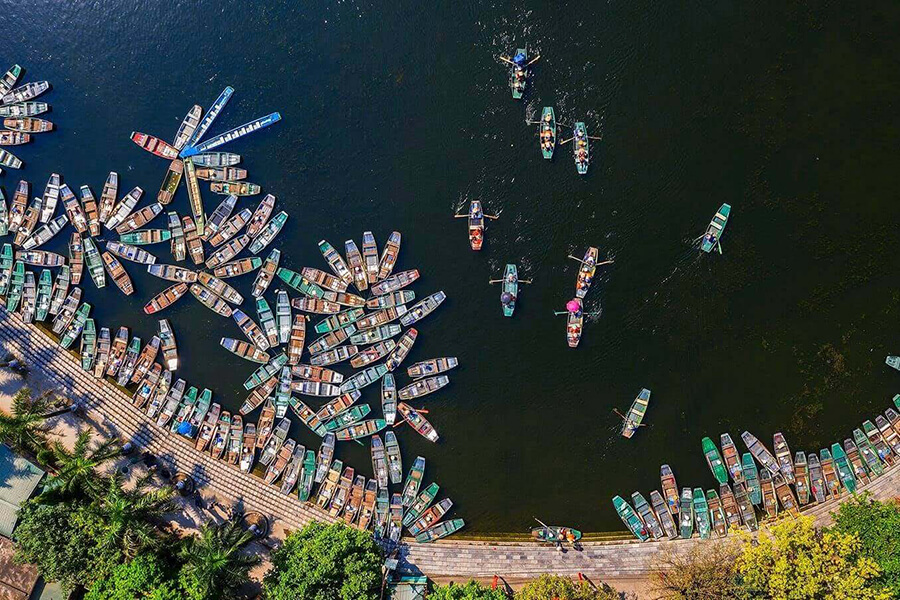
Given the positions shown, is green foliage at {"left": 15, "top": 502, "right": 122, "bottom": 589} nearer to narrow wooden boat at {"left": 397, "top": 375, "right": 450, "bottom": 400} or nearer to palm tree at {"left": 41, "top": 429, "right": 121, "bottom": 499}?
palm tree at {"left": 41, "top": 429, "right": 121, "bottom": 499}

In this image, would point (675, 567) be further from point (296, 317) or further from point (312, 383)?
point (296, 317)

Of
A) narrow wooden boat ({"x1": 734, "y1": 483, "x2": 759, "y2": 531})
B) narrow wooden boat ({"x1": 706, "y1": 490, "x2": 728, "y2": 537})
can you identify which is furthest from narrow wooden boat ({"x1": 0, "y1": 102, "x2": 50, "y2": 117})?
narrow wooden boat ({"x1": 734, "y1": 483, "x2": 759, "y2": 531})

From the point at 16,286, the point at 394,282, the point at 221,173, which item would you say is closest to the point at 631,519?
the point at 394,282

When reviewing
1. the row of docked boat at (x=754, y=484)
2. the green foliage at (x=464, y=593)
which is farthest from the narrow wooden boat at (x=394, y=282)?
the row of docked boat at (x=754, y=484)

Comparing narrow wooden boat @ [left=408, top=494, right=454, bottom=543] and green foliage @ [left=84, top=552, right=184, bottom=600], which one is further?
narrow wooden boat @ [left=408, top=494, right=454, bottom=543]

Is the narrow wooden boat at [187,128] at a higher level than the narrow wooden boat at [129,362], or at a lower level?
higher

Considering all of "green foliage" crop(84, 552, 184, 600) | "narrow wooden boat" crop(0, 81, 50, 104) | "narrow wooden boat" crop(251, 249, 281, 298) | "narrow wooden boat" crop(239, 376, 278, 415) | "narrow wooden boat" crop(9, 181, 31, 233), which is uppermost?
"narrow wooden boat" crop(0, 81, 50, 104)

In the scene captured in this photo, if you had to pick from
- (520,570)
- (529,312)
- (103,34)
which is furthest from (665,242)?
(103,34)

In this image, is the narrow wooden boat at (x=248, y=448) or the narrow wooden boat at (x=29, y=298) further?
the narrow wooden boat at (x=29, y=298)

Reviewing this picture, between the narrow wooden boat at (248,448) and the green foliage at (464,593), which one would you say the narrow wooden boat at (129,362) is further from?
the green foliage at (464,593)
